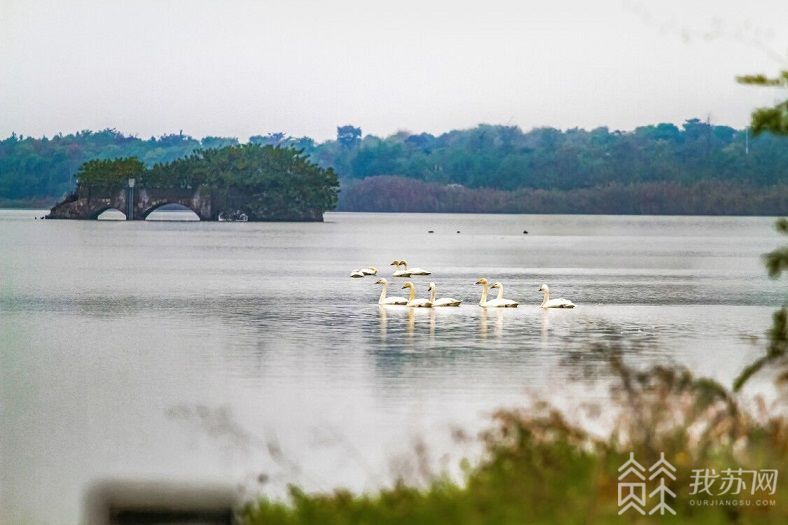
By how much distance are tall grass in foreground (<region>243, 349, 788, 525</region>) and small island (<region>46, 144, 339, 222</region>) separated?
13860 cm

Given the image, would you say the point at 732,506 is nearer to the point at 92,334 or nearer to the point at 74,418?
the point at 74,418

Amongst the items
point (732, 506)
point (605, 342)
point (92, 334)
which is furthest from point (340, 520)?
point (92, 334)

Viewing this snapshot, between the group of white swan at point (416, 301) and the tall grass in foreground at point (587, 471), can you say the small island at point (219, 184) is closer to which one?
the group of white swan at point (416, 301)

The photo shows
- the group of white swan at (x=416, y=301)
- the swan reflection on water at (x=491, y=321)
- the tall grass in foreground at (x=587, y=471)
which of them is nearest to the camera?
the tall grass in foreground at (x=587, y=471)

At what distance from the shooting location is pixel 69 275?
55.0 m

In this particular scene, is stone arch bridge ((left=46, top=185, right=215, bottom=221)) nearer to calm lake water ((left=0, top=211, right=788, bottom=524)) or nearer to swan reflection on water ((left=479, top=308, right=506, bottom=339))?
calm lake water ((left=0, top=211, right=788, bottom=524))

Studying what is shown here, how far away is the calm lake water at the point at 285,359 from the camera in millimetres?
14281

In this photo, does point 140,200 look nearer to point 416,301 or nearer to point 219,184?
point 219,184

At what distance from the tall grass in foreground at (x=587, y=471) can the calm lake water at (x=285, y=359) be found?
2.56 ft

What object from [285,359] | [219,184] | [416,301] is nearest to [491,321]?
[416,301]

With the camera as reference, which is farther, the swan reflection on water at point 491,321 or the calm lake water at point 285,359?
the swan reflection on water at point 491,321

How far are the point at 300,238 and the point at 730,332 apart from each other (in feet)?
250

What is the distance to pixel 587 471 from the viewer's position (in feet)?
31.0

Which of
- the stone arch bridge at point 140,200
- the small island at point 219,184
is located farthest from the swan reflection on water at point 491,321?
the stone arch bridge at point 140,200
